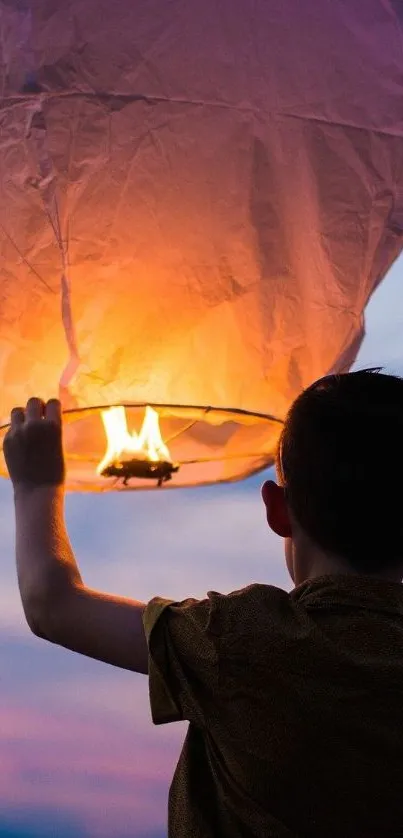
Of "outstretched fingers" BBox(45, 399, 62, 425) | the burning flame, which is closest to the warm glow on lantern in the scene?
the burning flame

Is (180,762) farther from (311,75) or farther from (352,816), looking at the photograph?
(311,75)

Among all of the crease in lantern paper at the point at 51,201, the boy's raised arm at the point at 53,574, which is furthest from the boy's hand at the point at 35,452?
the crease in lantern paper at the point at 51,201

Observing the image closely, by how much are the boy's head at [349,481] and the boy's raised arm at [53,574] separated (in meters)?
0.12

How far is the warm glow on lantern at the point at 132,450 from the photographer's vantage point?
95cm

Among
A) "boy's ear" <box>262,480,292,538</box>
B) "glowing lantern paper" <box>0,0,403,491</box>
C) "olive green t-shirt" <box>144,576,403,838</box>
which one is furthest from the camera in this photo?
"glowing lantern paper" <box>0,0,403,491</box>

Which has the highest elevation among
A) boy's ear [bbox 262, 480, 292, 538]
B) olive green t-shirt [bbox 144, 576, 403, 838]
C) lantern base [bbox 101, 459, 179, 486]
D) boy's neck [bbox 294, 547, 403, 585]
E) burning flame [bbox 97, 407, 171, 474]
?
burning flame [bbox 97, 407, 171, 474]

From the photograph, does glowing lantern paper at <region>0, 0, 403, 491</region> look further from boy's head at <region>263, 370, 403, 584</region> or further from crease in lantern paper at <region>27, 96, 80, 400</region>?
boy's head at <region>263, 370, 403, 584</region>

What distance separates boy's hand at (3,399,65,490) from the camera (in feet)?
2.46

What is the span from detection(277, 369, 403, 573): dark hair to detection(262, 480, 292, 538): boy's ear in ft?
0.05

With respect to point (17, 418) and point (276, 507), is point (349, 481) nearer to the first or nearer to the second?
point (276, 507)

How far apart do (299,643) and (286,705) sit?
35mm

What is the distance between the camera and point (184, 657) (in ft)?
2.01

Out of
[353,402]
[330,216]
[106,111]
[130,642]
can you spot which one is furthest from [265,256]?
[130,642]

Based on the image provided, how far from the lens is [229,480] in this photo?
1170mm
